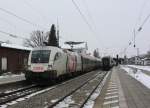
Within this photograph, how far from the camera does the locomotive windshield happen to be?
76.9 feet

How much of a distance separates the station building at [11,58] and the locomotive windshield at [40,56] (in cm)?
1247

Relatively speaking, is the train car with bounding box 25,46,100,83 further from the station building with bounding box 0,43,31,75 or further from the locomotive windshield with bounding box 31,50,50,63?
the station building with bounding box 0,43,31,75

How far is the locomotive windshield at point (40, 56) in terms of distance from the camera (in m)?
23.4

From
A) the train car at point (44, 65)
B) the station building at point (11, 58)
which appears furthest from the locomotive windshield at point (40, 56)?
the station building at point (11, 58)

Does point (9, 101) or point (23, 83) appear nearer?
point (9, 101)

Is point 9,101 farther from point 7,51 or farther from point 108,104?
point 7,51

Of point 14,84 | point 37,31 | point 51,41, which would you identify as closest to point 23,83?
point 14,84

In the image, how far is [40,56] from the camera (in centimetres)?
2370

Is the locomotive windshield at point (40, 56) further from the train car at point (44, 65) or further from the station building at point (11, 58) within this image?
the station building at point (11, 58)

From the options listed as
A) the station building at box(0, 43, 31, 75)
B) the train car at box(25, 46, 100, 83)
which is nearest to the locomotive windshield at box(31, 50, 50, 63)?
the train car at box(25, 46, 100, 83)

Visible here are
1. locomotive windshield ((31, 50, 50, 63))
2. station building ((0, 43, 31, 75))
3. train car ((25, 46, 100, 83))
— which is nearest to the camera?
train car ((25, 46, 100, 83))

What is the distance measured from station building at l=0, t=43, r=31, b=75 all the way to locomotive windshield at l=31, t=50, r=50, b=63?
12.5 metres

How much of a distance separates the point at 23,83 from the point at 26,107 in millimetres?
12171

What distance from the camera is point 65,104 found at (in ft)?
43.7
